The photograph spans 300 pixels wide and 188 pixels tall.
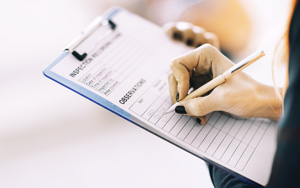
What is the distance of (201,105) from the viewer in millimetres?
552

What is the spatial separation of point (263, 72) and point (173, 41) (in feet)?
1.24

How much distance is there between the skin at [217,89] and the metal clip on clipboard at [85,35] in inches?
8.5

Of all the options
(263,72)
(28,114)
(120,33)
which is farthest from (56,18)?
(263,72)

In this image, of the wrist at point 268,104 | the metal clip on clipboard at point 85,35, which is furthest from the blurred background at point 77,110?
the metal clip on clipboard at point 85,35

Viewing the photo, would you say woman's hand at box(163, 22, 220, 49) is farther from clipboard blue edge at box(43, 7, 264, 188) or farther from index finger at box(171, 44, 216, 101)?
clipboard blue edge at box(43, 7, 264, 188)

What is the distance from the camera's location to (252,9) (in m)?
1.30

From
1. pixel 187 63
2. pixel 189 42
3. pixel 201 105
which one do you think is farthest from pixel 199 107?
pixel 189 42

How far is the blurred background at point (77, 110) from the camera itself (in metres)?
0.88

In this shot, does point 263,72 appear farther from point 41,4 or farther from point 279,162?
point 41,4

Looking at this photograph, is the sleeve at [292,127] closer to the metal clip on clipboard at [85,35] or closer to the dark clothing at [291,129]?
the dark clothing at [291,129]

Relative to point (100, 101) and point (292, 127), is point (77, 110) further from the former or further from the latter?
point (292, 127)

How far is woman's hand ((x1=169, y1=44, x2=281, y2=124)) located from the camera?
56cm

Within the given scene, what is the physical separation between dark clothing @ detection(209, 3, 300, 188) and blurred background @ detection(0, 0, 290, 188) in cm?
35

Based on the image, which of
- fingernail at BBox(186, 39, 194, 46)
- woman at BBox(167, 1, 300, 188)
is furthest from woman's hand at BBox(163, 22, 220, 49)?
woman at BBox(167, 1, 300, 188)
